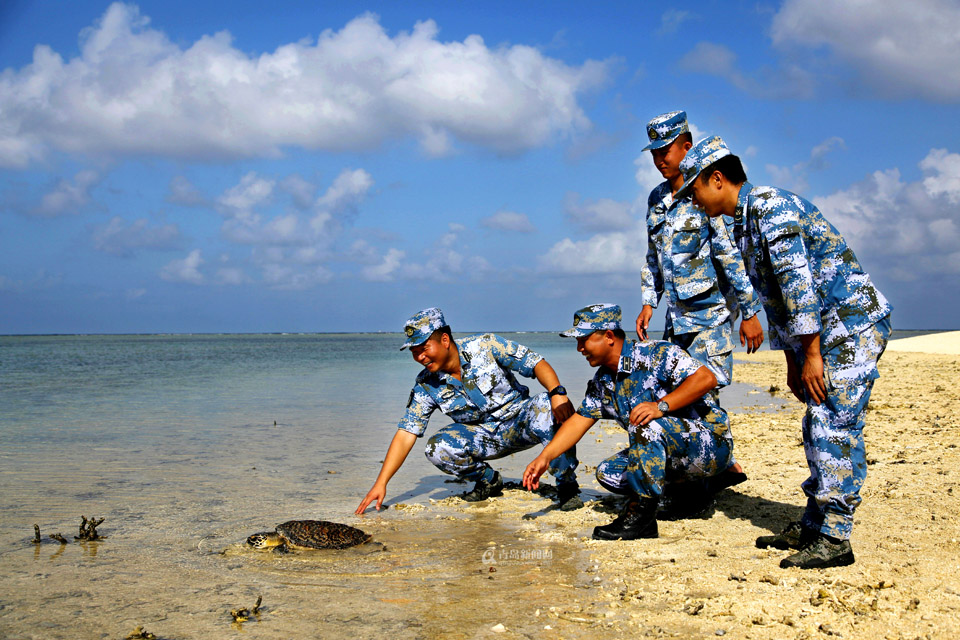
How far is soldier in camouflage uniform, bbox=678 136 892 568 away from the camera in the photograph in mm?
3191

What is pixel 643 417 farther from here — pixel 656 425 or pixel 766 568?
pixel 766 568

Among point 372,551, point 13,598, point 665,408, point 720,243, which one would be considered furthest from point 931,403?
point 13,598

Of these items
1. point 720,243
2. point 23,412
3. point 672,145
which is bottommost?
point 23,412

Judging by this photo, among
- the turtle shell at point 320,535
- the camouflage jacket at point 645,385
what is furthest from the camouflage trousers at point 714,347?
the turtle shell at point 320,535

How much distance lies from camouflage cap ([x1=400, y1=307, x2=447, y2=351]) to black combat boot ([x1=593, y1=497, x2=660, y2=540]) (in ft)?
5.87

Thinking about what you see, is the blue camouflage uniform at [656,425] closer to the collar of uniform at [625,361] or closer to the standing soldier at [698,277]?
the collar of uniform at [625,361]

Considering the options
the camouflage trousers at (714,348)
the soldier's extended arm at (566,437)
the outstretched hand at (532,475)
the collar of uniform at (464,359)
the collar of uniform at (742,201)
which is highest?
the collar of uniform at (742,201)

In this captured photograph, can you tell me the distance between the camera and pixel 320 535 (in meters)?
4.06

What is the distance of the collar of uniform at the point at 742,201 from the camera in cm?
335

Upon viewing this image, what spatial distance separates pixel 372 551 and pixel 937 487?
151 inches

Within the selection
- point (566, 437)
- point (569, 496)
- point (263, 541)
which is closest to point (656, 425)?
point (566, 437)

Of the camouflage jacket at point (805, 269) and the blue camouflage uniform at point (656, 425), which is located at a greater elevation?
the camouflage jacket at point (805, 269)

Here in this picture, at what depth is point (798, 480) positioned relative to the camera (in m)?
5.30

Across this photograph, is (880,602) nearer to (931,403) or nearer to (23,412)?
(931,403)
